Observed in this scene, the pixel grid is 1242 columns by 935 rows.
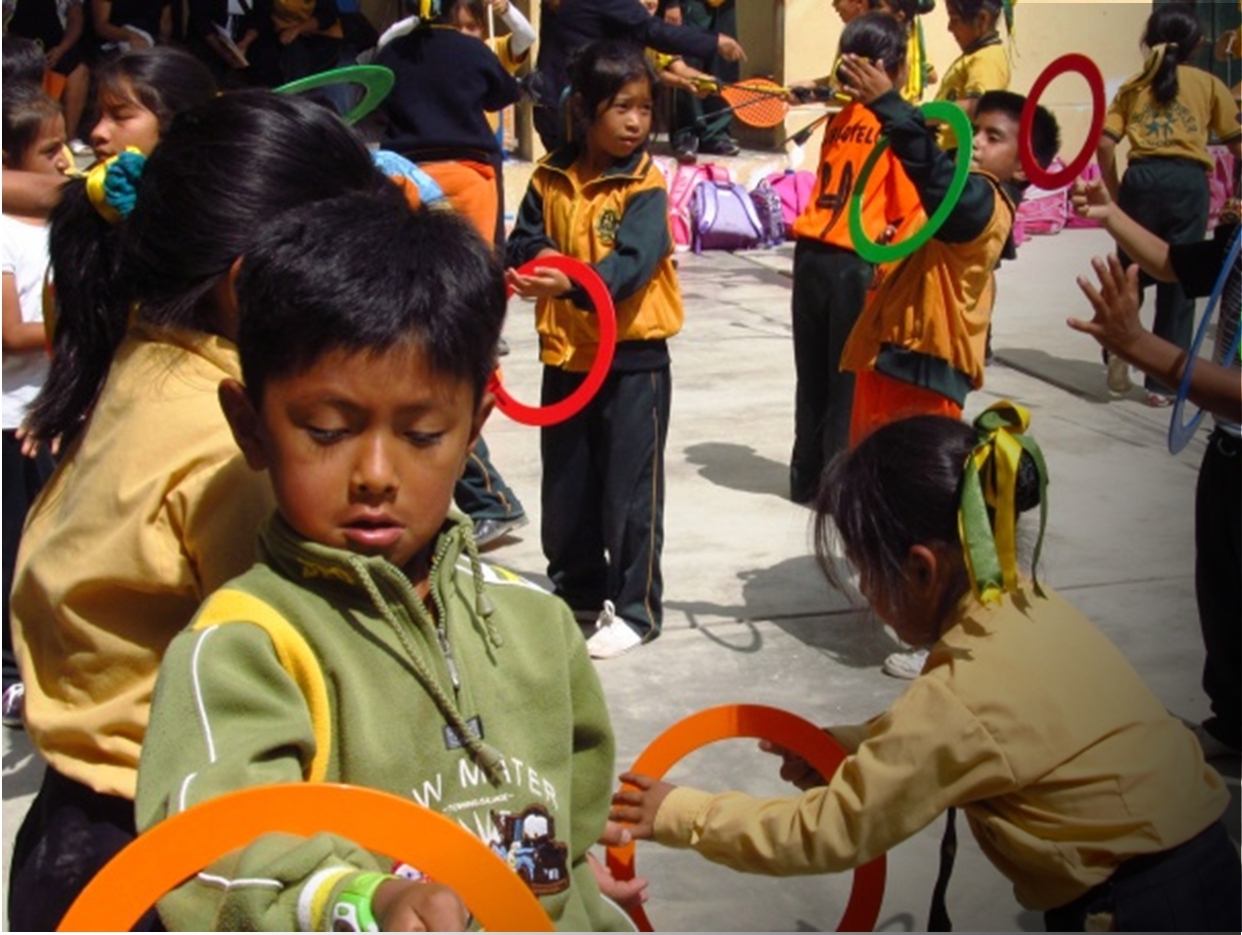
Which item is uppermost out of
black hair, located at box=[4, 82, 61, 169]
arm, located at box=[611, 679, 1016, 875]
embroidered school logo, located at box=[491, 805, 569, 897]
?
black hair, located at box=[4, 82, 61, 169]

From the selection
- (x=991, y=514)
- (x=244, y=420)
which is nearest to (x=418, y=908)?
(x=244, y=420)

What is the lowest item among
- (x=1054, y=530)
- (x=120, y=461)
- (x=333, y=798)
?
(x=1054, y=530)

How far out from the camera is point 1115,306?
308cm

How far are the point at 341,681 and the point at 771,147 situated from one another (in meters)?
11.3

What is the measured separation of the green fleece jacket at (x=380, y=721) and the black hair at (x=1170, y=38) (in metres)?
6.70

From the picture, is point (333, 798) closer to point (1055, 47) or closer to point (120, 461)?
point (120, 461)

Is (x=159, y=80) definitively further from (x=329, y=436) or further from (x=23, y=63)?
(x=23, y=63)

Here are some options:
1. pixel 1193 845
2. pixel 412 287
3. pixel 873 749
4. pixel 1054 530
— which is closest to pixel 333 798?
pixel 412 287

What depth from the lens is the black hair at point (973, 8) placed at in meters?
7.09

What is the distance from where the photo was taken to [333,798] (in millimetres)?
1487

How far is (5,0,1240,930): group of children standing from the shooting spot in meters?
1.64

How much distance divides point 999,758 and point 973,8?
5399 millimetres

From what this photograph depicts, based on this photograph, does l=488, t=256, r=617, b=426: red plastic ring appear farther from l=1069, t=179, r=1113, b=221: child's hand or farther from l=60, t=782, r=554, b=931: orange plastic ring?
l=60, t=782, r=554, b=931: orange plastic ring

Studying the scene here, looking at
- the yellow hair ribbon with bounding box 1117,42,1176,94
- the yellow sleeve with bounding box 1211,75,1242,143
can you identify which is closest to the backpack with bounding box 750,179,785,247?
the yellow hair ribbon with bounding box 1117,42,1176,94
